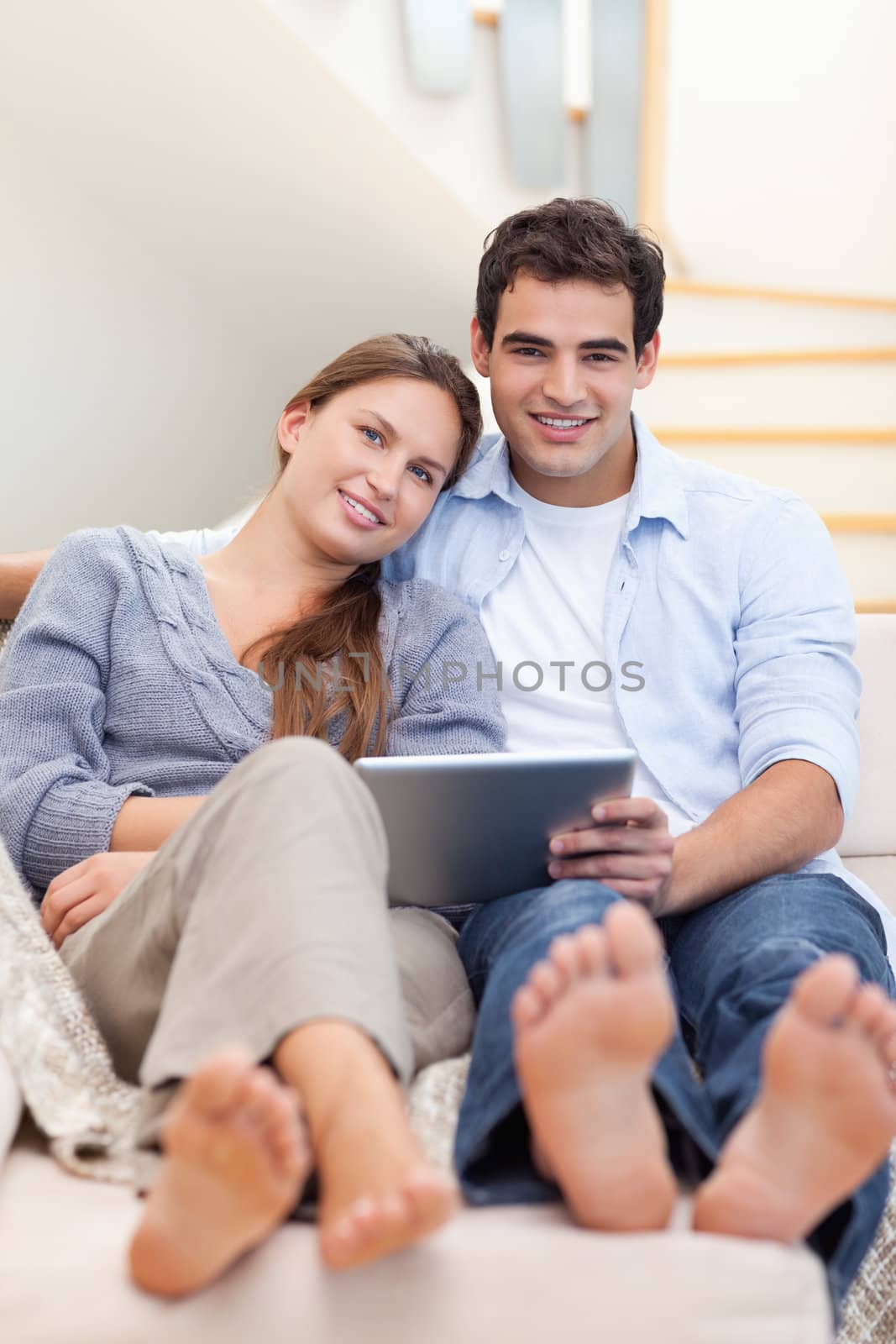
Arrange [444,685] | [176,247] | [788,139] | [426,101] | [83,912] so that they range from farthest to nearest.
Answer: [788,139]
[176,247]
[426,101]
[444,685]
[83,912]

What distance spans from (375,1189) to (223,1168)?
0.08 meters

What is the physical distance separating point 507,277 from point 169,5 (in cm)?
165

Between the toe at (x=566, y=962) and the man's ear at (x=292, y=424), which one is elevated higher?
the man's ear at (x=292, y=424)

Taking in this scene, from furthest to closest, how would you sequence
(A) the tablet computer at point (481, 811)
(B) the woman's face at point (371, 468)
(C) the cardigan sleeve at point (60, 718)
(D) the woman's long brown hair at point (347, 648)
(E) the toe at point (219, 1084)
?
(B) the woman's face at point (371, 468)
(D) the woman's long brown hair at point (347, 648)
(C) the cardigan sleeve at point (60, 718)
(A) the tablet computer at point (481, 811)
(E) the toe at point (219, 1084)

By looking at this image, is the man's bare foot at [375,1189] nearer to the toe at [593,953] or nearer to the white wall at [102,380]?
the toe at [593,953]

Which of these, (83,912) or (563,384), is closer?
(83,912)

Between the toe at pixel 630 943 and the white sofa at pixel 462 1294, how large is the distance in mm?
152

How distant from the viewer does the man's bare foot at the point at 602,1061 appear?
2.04 feet

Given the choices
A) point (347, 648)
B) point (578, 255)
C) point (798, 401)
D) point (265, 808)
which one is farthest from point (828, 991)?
point (798, 401)

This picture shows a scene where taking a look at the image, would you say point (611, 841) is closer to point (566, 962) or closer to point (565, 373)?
point (566, 962)

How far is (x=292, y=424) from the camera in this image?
152 centimetres

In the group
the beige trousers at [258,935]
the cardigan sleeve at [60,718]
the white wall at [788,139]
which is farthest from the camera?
the white wall at [788,139]

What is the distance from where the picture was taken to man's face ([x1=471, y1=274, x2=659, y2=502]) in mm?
1517

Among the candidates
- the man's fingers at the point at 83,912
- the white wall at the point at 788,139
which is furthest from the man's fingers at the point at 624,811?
the white wall at the point at 788,139
